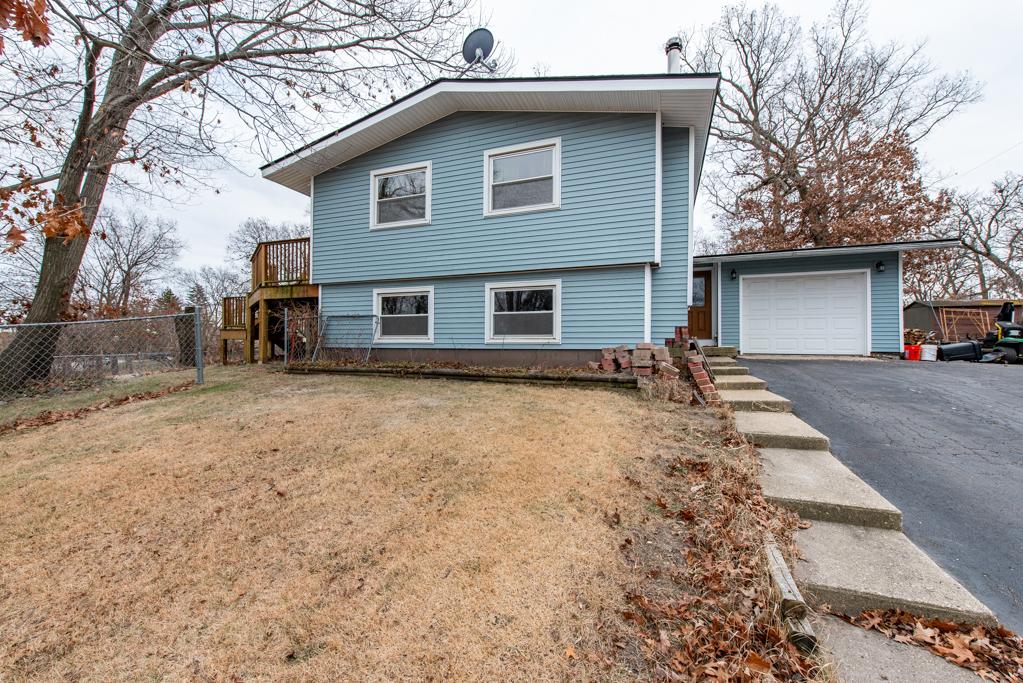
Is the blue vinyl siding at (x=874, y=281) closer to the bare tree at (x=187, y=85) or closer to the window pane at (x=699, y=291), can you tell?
the window pane at (x=699, y=291)

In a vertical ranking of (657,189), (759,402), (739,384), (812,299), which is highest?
(657,189)

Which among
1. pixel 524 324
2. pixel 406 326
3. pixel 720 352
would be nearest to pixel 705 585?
pixel 524 324

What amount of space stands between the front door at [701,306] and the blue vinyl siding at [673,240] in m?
3.84

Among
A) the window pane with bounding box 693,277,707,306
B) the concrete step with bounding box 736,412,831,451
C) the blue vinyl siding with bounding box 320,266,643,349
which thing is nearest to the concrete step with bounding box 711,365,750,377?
the blue vinyl siding with bounding box 320,266,643,349

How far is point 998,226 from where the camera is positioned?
56.4 feet

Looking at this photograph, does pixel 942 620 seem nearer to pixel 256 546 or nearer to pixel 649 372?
pixel 256 546

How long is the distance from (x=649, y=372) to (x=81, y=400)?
8204 millimetres

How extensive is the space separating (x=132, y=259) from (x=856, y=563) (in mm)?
29038

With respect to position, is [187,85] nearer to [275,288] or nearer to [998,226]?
[275,288]

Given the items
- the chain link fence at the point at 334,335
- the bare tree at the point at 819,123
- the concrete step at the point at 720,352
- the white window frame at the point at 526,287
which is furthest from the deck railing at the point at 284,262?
the bare tree at the point at 819,123

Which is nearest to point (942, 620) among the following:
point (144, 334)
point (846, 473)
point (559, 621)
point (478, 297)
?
point (846, 473)

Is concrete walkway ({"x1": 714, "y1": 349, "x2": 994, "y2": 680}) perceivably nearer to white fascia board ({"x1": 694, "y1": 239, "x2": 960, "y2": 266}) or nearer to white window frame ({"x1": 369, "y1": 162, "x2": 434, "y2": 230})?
white window frame ({"x1": 369, "y1": 162, "x2": 434, "y2": 230})

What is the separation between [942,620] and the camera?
184 cm

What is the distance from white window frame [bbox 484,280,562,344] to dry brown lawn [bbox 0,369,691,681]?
11.3ft
